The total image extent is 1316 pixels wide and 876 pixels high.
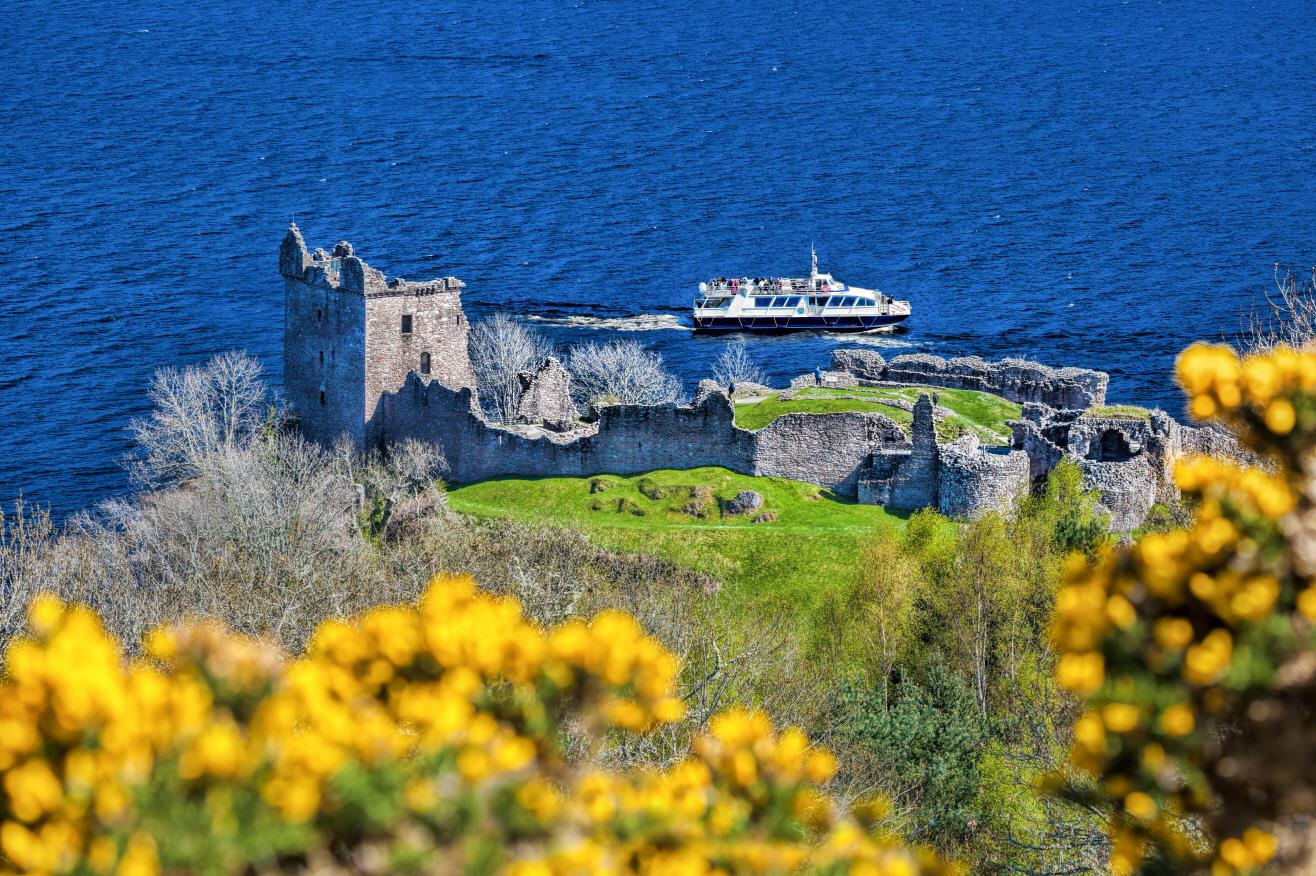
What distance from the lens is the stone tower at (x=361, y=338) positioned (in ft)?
274

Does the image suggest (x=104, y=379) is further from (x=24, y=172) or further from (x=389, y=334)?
(x=24, y=172)

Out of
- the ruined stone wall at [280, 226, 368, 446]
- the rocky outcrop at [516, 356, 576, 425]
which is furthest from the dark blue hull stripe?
the ruined stone wall at [280, 226, 368, 446]

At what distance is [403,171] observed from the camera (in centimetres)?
18512

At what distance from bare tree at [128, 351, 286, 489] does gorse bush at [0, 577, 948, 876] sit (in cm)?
6927

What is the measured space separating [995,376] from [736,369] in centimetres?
2671

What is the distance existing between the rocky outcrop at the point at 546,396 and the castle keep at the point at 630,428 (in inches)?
3.1

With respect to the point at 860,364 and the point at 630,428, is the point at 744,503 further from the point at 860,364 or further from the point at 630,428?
the point at 860,364

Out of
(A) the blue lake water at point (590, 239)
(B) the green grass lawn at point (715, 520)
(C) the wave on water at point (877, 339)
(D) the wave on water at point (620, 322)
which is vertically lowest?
(B) the green grass lawn at point (715, 520)

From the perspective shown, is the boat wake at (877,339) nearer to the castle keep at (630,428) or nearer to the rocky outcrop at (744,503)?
the castle keep at (630,428)

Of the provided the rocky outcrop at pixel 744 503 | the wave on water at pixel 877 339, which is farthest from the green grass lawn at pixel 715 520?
the wave on water at pixel 877 339

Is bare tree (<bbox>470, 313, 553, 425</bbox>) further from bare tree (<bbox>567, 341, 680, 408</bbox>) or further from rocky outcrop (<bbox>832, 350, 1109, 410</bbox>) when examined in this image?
rocky outcrop (<bbox>832, 350, 1109, 410</bbox>)

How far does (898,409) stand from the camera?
81250 mm

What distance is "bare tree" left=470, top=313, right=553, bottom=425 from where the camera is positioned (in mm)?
102312

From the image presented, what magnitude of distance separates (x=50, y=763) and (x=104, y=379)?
4311 inches
